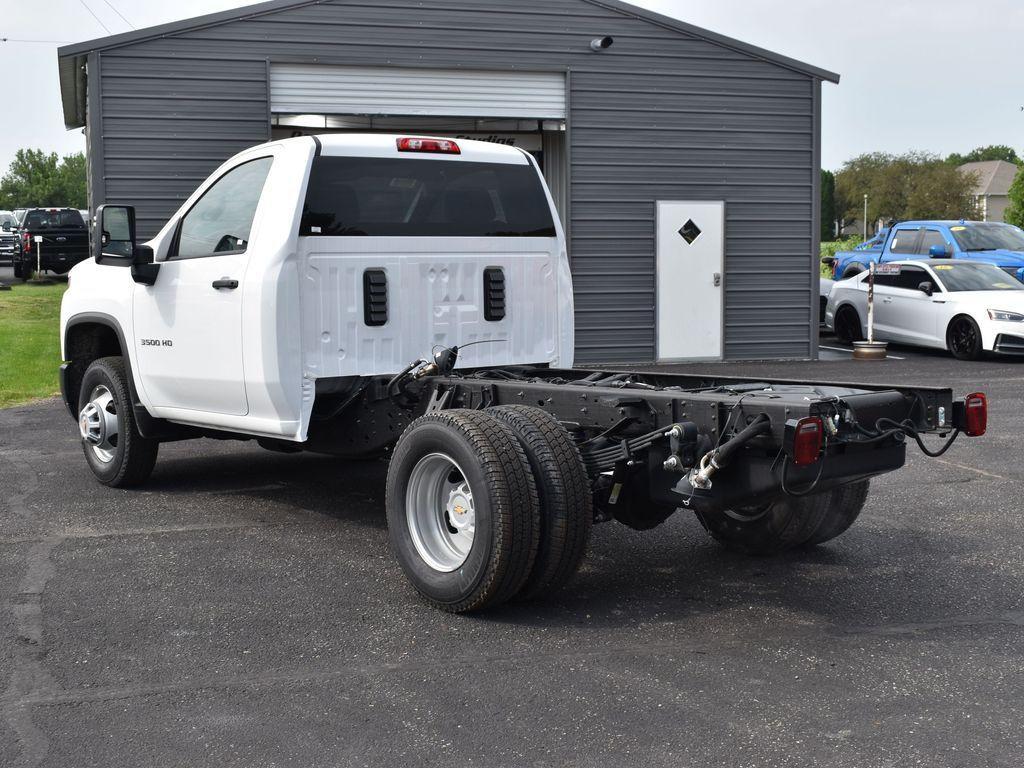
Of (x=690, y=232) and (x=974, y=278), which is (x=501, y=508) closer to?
(x=690, y=232)

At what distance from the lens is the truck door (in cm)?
668

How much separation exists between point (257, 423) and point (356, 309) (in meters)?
0.83

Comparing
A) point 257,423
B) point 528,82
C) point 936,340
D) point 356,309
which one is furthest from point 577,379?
point 936,340

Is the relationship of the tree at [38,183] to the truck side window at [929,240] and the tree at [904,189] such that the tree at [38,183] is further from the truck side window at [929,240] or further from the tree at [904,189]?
the truck side window at [929,240]

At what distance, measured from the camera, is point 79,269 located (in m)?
8.38

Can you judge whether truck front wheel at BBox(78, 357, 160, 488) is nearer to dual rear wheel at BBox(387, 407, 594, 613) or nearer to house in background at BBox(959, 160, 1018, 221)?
dual rear wheel at BBox(387, 407, 594, 613)

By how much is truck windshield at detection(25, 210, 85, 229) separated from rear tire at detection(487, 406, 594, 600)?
31.1m

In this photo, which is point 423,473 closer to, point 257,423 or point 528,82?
point 257,423

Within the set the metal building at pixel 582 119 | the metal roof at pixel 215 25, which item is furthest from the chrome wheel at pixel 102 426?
the metal roof at pixel 215 25

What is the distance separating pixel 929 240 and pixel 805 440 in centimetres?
1808

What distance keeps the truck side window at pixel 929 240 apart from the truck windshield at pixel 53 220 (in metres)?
22.9

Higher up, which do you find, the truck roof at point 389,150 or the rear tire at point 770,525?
the truck roof at point 389,150

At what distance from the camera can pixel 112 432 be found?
8.05 meters

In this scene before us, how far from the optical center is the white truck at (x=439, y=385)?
4.97 metres
